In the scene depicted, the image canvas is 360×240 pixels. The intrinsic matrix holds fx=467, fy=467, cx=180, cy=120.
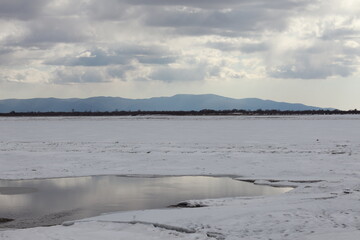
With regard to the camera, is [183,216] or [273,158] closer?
[183,216]

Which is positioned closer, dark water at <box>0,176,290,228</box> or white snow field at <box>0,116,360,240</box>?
white snow field at <box>0,116,360,240</box>

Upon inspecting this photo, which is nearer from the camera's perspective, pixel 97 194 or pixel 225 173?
pixel 97 194

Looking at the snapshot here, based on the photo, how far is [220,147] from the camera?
27.1 metres

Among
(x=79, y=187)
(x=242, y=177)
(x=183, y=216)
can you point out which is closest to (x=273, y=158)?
(x=242, y=177)

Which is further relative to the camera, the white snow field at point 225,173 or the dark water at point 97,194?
the dark water at point 97,194

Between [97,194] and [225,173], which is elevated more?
[225,173]

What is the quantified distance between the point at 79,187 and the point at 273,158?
987cm

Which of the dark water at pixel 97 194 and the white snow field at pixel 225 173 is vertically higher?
the white snow field at pixel 225 173

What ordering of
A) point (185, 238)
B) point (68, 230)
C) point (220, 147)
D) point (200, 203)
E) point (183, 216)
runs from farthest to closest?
point (220, 147)
point (200, 203)
point (183, 216)
point (68, 230)
point (185, 238)

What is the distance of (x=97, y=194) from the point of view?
14117 millimetres

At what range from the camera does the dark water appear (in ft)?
38.0

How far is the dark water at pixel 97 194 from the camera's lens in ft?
38.0

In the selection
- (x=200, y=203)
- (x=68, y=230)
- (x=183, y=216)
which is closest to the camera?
(x=68, y=230)

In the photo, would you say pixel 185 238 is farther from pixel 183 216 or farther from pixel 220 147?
pixel 220 147
